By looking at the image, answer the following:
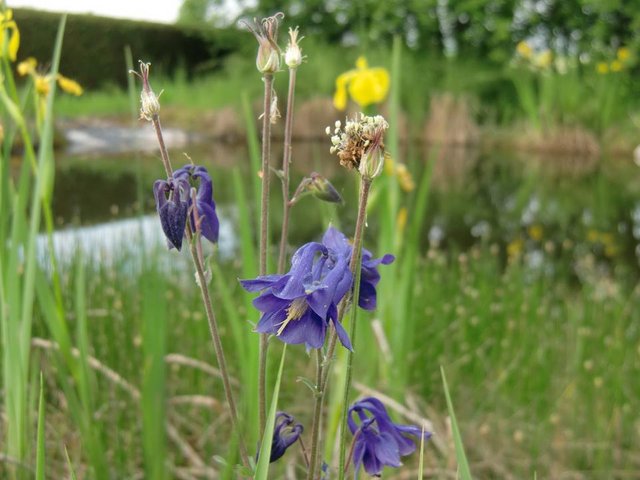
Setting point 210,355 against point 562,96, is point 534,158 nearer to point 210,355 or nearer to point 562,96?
point 562,96

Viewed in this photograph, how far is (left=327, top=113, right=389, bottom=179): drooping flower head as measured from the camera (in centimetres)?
64

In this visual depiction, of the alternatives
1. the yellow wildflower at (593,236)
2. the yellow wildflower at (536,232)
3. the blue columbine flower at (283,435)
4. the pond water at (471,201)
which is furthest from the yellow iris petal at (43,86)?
the yellow wildflower at (593,236)

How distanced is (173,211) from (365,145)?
0.23 m

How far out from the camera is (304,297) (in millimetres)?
708

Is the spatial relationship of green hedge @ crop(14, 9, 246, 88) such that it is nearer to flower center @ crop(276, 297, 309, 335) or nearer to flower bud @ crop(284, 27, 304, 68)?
flower bud @ crop(284, 27, 304, 68)

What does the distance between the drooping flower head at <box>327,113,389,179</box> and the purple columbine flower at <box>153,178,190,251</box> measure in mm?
197

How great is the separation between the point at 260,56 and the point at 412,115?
11138 millimetres

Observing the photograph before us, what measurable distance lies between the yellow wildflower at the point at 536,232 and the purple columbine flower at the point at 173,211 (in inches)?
199

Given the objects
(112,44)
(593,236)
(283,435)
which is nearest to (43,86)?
(283,435)

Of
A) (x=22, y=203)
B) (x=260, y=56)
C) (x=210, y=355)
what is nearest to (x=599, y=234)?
(x=210, y=355)

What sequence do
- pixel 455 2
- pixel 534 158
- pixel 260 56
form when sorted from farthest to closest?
1. pixel 455 2
2. pixel 534 158
3. pixel 260 56

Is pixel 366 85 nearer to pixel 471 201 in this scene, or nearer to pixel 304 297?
pixel 304 297

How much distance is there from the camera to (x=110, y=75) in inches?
688

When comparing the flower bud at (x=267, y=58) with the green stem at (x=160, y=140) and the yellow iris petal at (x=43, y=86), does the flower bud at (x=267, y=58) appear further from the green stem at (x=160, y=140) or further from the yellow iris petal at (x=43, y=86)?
the yellow iris petal at (x=43, y=86)
